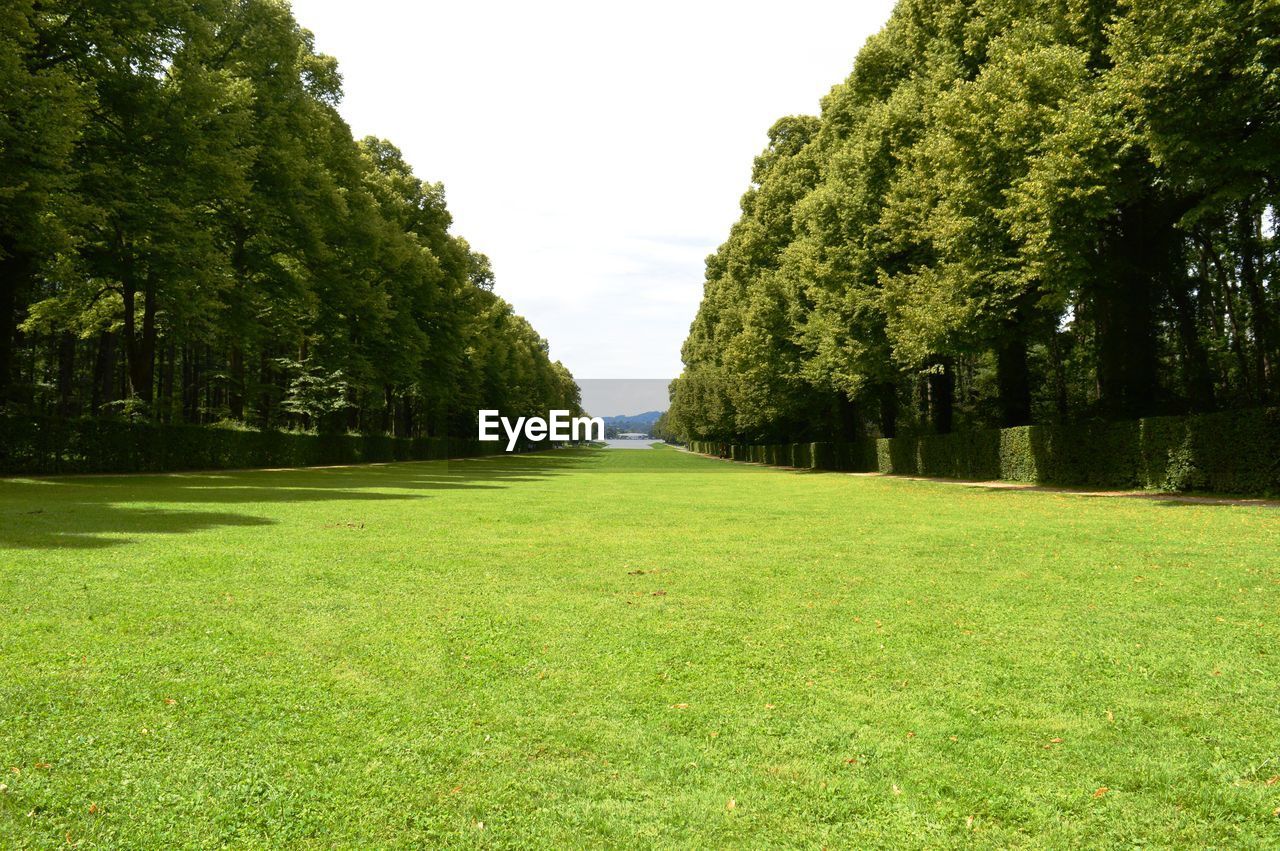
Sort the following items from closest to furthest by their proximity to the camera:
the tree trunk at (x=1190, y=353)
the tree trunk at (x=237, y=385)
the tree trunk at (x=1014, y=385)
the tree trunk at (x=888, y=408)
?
the tree trunk at (x=1014, y=385), the tree trunk at (x=1190, y=353), the tree trunk at (x=237, y=385), the tree trunk at (x=888, y=408)

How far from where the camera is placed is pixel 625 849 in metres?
2.84

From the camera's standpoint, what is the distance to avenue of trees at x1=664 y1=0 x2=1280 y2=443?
1623cm

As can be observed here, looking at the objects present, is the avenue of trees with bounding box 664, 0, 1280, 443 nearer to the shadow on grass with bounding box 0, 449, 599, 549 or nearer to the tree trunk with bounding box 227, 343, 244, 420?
the shadow on grass with bounding box 0, 449, 599, 549

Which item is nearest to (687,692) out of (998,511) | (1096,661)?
(1096,661)

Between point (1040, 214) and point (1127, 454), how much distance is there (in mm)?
7470

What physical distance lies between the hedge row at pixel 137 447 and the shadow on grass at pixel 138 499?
923 mm

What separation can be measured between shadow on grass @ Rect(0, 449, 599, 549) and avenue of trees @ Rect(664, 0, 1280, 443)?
18899mm

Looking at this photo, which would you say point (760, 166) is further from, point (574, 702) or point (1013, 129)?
point (574, 702)

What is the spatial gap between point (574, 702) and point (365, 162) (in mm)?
45442

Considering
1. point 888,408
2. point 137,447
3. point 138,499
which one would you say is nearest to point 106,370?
point 137,447

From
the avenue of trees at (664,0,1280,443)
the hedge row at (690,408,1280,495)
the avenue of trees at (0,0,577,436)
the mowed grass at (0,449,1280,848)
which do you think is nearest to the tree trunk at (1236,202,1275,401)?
the avenue of trees at (664,0,1280,443)

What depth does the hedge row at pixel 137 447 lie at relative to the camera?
20031mm

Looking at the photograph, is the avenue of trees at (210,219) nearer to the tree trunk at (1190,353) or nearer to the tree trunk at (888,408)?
the tree trunk at (888,408)

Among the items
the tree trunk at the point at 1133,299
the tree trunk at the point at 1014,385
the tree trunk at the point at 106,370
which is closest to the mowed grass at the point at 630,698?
the tree trunk at the point at 1133,299
